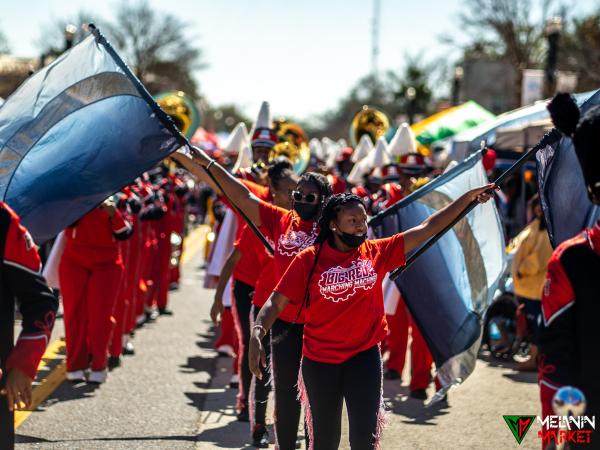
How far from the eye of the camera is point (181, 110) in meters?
13.2

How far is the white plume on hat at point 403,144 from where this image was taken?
38.8ft

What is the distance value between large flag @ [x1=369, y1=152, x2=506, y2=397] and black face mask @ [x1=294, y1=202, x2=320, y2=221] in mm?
1321

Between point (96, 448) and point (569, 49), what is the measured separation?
30414mm

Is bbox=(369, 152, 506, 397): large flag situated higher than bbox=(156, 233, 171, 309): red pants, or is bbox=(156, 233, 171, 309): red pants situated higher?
bbox=(369, 152, 506, 397): large flag

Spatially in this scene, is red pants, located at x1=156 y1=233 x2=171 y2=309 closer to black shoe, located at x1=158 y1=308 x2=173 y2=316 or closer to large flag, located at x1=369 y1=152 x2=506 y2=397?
black shoe, located at x1=158 y1=308 x2=173 y2=316

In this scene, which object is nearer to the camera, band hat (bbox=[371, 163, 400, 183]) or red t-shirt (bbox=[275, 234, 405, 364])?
red t-shirt (bbox=[275, 234, 405, 364])

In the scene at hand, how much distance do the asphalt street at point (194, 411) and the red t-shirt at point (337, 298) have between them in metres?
2.14

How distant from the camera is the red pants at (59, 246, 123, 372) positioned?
29.5ft

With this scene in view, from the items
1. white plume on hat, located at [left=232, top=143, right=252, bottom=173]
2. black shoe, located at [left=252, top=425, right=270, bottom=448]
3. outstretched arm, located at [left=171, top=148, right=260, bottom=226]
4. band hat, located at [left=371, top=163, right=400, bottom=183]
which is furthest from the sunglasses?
band hat, located at [left=371, top=163, right=400, bottom=183]

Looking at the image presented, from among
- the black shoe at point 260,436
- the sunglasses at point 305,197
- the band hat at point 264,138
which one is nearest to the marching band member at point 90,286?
the band hat at point 264,138

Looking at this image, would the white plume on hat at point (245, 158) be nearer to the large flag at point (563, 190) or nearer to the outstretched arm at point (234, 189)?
the outstretched arm at point (234, 189)

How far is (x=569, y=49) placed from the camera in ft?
113

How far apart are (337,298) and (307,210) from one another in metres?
0.95

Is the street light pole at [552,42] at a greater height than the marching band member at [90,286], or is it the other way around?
the street light pole at [552,42]
